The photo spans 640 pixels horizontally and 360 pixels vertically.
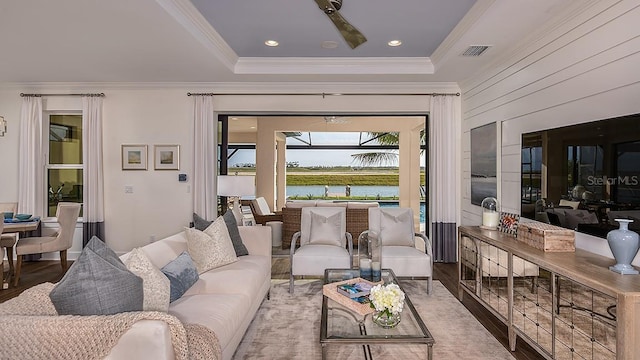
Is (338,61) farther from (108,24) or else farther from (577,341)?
(577,341)

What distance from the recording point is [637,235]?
2068mm

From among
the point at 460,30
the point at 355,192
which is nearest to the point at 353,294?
the point at 460,30

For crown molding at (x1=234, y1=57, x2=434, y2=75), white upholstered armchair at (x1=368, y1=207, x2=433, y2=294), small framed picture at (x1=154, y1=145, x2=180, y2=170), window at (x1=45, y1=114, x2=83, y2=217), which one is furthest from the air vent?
window at (x1=45, y1=114, x2=83, y2=217)

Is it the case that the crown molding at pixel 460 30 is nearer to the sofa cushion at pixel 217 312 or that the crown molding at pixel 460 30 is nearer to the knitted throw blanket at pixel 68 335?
the sofa cushion at pixel 217 312

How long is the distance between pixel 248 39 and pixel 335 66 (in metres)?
1.25

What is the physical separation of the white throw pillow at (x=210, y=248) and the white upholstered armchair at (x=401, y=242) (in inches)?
64.5

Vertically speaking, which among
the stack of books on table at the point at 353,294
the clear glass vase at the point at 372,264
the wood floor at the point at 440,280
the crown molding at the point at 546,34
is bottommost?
the wood floor at the point at 440,280

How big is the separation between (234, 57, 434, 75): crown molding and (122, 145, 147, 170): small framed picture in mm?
1972

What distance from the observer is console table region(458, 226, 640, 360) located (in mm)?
1774

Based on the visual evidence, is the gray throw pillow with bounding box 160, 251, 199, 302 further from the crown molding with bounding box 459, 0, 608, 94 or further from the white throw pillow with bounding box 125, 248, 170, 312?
the crown molding with bounding box 459, 0, 608, 94

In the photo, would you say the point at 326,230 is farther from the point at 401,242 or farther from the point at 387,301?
the point at 387,301

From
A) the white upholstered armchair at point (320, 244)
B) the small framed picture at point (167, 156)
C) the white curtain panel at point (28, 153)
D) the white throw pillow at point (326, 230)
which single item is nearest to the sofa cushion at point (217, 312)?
the white upholstered armchair at point (320, 244)

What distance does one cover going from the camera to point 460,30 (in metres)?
3.71

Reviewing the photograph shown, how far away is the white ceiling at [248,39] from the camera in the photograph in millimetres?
3191
